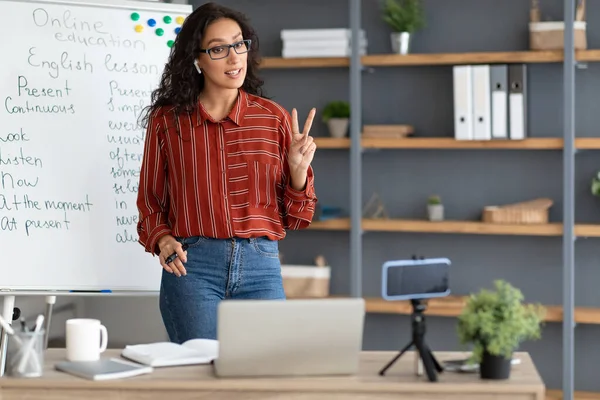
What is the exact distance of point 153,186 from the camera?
262 centimetres

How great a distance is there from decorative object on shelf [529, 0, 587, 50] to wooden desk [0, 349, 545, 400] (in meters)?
2.43

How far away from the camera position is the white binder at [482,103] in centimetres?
401

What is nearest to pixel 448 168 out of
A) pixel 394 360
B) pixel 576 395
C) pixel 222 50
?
pixel 576 395

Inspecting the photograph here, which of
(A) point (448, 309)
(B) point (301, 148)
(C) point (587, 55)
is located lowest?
(A) point (448, 309)

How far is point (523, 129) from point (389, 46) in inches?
31.0

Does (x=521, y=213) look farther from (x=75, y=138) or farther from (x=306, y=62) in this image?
(x=75, y=138)

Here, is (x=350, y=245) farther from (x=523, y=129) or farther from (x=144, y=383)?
(x=144, y=383)

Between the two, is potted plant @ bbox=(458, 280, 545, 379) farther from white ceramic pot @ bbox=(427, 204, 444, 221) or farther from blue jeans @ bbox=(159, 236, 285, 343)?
white ceramic pot @ bbox=(427, 204, 444, 221)

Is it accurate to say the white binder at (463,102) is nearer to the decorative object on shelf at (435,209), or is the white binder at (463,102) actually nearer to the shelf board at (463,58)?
the shelf board at (463,58)

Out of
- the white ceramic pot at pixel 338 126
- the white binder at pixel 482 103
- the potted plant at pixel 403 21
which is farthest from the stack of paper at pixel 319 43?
the white binder at pixel 482 103

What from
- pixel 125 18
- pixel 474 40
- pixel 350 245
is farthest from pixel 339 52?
pixel 125 18

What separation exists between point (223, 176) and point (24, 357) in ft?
2.79

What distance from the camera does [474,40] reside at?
4281 mm

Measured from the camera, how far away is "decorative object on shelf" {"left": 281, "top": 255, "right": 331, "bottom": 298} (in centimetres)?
432
